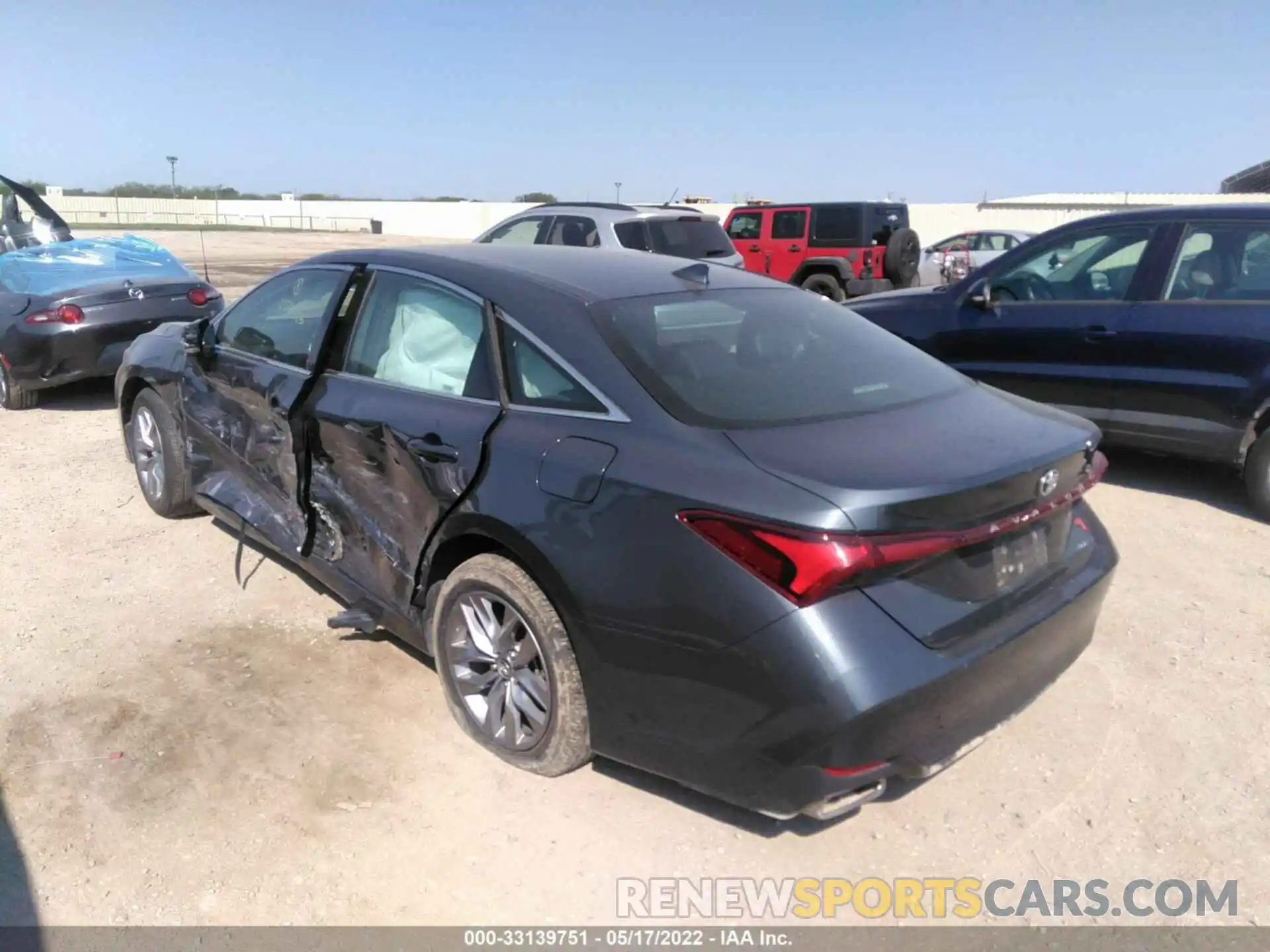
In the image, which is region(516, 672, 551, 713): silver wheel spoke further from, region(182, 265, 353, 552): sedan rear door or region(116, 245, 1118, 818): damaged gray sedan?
region(182, 265, 353, 552): sedan rear door

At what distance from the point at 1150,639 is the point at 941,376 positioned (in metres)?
1.61

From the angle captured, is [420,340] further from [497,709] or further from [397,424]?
[497,709]

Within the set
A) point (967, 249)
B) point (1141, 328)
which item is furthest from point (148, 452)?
point (967, 249)

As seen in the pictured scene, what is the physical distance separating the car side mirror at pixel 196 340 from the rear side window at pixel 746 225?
12.9m

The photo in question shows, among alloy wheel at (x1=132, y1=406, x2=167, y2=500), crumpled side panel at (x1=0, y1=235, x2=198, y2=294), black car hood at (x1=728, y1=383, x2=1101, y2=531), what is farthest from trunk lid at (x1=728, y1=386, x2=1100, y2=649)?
crumpled side panel at (x1=0, y1=235, x2=198, y2=294)

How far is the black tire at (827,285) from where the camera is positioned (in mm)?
15008

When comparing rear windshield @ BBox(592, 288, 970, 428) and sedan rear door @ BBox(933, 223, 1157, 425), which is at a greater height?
rear windshield @ BBox(592, 288, 970, 428)

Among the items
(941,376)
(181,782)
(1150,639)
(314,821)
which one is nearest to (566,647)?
(314,821)

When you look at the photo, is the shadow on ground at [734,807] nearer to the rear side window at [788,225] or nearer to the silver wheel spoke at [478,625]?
the silver wheel spoke at [478,625]

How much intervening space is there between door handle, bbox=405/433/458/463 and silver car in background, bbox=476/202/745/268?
258 inches

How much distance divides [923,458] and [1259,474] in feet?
13.1

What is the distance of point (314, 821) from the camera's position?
2.89 m

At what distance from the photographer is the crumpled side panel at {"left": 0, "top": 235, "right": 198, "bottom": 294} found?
7902 millimetres

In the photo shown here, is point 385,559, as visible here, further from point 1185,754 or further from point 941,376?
point 1185,754
